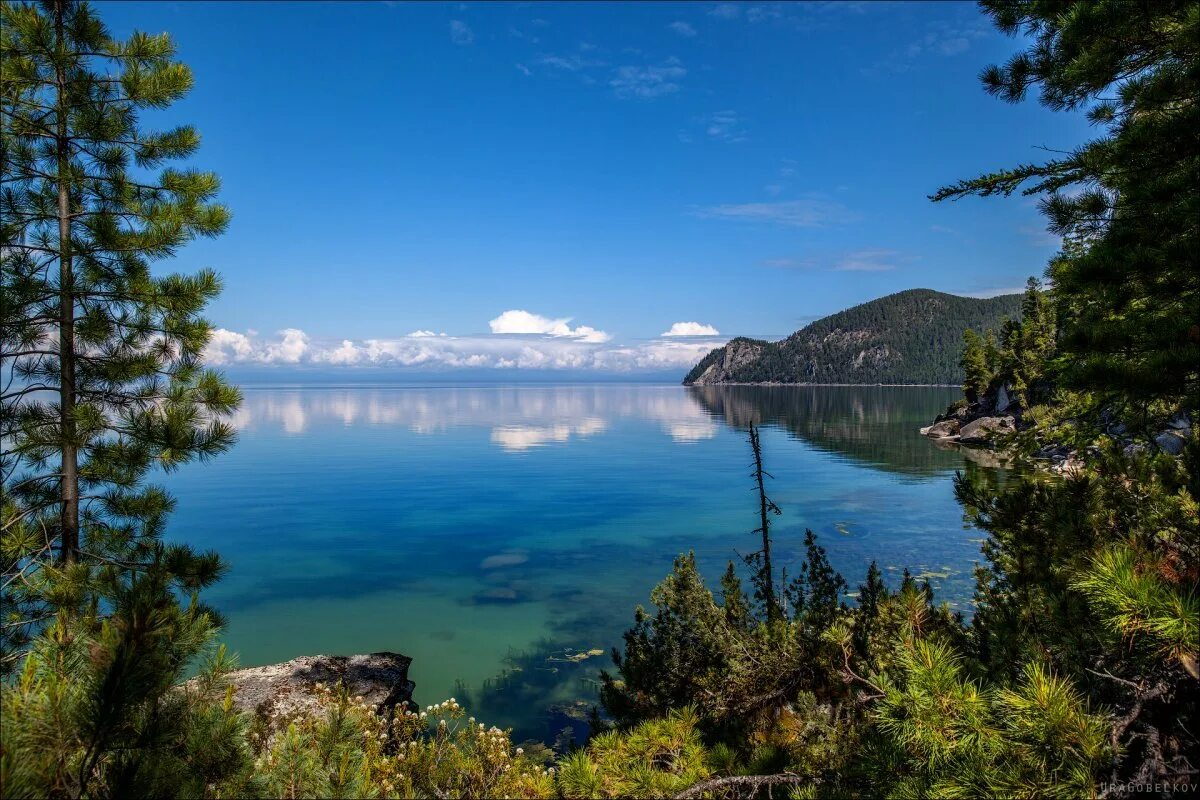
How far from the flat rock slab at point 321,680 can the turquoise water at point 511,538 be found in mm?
2815

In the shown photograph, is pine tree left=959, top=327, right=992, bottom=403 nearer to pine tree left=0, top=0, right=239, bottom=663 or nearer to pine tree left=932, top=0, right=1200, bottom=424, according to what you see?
pine tree left=932, top=0, right=1200, bottom=424

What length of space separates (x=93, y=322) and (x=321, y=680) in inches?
331

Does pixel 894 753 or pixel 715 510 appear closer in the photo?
pixel 894 753

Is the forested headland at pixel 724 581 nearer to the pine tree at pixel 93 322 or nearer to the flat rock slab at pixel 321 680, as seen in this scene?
the pine tree at pixel 93 322

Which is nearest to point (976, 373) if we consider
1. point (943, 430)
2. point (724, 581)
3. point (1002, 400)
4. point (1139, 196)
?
point (1002, 400)

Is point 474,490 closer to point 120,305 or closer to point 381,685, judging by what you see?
point 381,685

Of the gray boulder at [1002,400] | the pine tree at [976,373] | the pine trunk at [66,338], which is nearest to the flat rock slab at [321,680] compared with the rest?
the pine trunk at [66,338]

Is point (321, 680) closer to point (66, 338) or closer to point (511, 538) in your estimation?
point (66, 338)

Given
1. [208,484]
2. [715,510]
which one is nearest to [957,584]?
[715,510]

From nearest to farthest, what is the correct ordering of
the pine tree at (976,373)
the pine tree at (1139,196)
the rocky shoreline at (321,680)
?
the pine tree at (1139,196)
the rocky shoreline at (321,680)
the pine tree at (976,373)

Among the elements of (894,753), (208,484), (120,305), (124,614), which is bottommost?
(208,484)

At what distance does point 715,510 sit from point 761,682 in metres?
29.0

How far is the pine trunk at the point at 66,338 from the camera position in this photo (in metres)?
8.02

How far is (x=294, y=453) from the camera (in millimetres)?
64125
